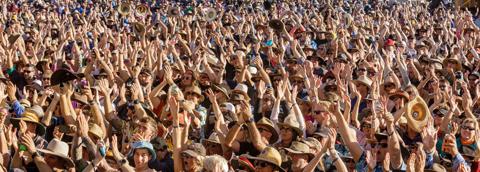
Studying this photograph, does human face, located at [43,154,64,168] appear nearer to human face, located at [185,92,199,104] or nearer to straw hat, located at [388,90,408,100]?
human face, located at [185,92,199,104]

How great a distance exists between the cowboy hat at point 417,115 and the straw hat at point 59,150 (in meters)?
2.84

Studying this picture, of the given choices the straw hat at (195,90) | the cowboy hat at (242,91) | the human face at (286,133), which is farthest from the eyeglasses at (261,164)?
the straw hat at (195,90)

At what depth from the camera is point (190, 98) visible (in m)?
7.57

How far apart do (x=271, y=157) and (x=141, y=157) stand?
0.90m

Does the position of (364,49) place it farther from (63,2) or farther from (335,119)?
(63,2)

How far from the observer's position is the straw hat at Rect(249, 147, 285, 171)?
5406mm

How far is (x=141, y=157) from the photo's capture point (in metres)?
5.51

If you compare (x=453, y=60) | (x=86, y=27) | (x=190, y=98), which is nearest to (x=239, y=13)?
(x=86, y=27)

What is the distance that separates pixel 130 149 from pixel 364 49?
5.99 metres

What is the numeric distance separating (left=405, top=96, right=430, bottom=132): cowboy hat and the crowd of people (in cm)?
2

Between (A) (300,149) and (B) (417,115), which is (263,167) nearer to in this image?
(A) (300,149)

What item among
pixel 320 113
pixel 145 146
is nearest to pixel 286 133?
pixel 320 113

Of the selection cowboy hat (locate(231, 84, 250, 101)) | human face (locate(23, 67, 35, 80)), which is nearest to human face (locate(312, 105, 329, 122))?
cowboy hat (locate(231, 84, 250, 101))

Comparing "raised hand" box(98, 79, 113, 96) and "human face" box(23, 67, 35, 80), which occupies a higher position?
"raised hand" box(98, 79, 113, 96)
